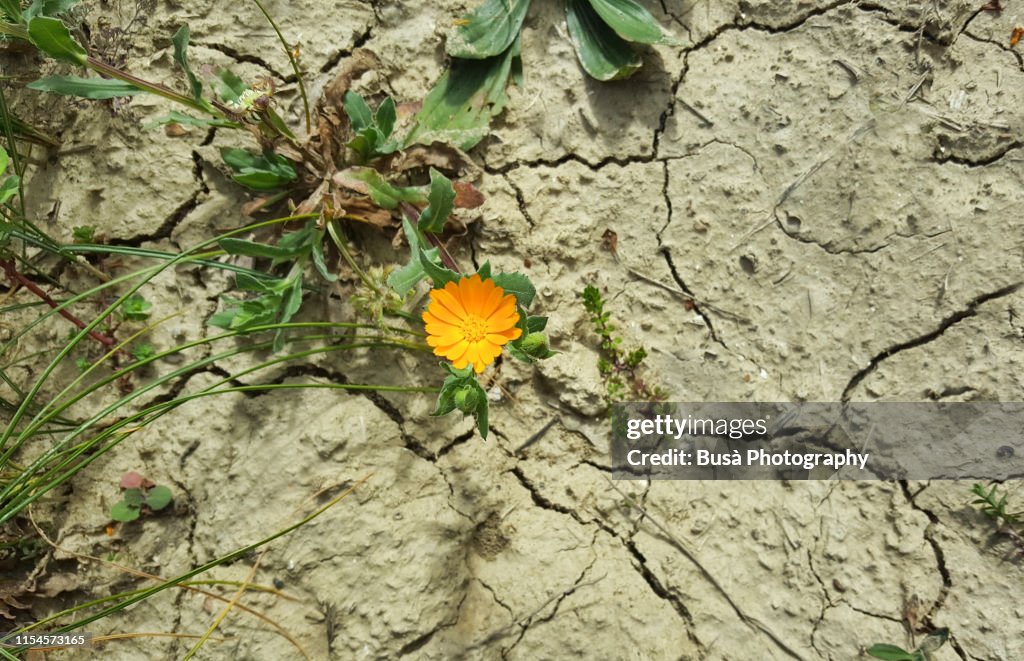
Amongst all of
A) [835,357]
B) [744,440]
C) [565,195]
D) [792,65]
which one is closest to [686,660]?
[744,440]

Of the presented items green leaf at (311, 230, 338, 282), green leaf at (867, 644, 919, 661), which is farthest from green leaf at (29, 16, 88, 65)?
Result: green leaf at (867, 644, 919, 661)

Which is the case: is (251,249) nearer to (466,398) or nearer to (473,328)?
(473,328)

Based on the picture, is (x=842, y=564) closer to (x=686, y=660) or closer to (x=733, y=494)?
(x=733, y=494)

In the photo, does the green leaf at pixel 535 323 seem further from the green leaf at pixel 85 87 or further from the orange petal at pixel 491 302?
the green leaf at pixel 85 87

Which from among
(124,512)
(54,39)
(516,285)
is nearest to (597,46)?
(516,285)

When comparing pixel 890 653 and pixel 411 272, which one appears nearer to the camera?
pixel 890 653

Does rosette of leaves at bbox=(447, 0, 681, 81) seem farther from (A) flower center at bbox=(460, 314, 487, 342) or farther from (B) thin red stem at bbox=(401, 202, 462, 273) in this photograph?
(A) flower center at bbox=(460, 314, 487, 342)

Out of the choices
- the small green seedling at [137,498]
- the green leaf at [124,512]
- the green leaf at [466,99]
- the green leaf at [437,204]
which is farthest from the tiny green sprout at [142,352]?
the green leaf at [466,99]

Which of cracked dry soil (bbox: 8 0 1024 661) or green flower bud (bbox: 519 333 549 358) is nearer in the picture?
green flower bud (bbox: 519 333 549 358)
